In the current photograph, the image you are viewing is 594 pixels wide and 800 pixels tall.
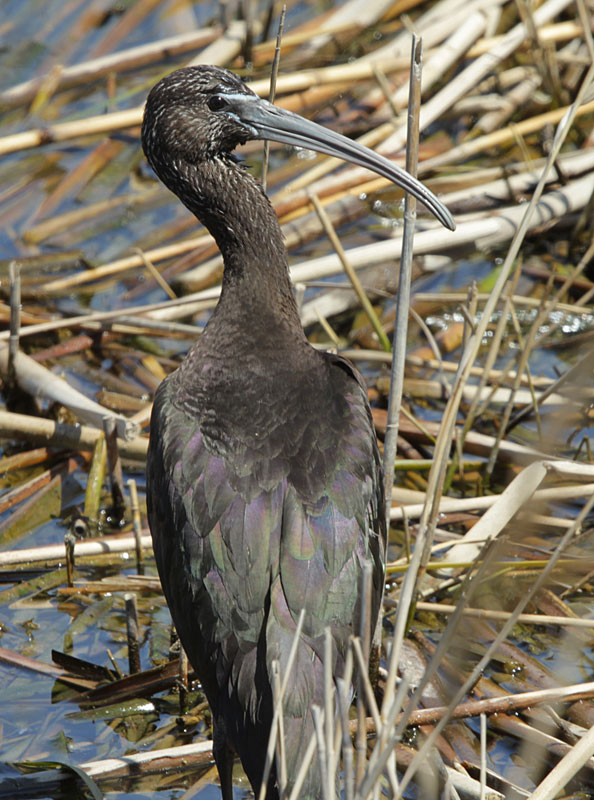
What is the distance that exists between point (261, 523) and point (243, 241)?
0.96 metres

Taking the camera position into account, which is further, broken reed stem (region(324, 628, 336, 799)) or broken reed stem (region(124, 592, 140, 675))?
broken reed stem (region(124, 592, 140, 675))

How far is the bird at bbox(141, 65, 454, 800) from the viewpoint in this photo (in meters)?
2.80

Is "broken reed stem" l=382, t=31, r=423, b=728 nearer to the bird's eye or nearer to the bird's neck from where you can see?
the bird's neck

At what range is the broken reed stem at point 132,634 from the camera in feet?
11.4

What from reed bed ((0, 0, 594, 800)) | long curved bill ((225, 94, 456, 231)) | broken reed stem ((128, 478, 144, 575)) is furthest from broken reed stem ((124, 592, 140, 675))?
long curved bill ((225, 94, 456, 231))

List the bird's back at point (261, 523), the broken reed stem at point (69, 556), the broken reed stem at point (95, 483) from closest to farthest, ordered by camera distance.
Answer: the bird's back at point (261, 523), the broken reed stem at point (69, 556), the broken reed stem at point (95, 483)

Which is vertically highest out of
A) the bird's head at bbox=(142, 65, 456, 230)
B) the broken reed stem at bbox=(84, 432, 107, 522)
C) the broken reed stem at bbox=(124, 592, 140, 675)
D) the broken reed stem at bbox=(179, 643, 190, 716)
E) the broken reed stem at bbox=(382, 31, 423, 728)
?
the bird's head at bbox=(142, 65, 456, 230)

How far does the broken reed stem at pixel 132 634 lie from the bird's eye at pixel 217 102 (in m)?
1.54

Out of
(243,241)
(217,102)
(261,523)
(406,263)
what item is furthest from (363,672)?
(217,102)

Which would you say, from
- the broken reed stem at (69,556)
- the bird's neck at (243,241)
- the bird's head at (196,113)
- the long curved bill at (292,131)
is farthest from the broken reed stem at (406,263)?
the broken reed stem at (69,556)

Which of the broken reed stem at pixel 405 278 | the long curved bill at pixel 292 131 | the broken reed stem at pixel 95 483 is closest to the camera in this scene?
the broken reed stem at pixel 405 278

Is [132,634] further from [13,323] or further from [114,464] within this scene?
[13,323]

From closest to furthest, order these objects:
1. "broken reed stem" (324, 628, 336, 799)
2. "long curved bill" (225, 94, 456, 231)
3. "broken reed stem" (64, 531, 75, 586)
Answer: "broken reed stem" (324, 628, 336, 799), "long curved bill" (225, 94, 456, 231), "broken reed stem" (64, 531, 75, 586)

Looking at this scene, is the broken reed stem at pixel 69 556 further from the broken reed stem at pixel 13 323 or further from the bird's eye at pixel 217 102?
the bird's eye at pixel 217 102
